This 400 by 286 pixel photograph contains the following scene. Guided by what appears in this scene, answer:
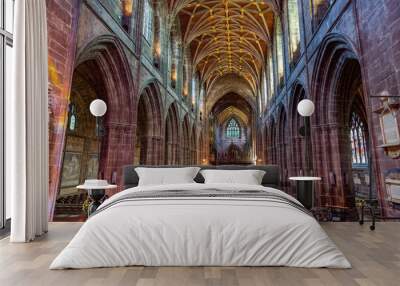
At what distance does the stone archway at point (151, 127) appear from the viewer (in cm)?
1103

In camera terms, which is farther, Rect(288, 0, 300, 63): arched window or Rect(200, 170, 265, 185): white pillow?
Rect(288, 0, 300, 63): arched window

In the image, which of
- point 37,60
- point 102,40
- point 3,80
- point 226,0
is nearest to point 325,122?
point 102,40

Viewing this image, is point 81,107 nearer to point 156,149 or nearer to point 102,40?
point 156,149

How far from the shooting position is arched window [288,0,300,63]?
442 inches

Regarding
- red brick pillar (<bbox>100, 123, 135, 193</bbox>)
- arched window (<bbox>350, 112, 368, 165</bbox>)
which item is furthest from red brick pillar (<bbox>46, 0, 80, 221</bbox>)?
arched window (<bbox>350, 112, 368, 165</bbox>)

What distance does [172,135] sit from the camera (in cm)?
1485

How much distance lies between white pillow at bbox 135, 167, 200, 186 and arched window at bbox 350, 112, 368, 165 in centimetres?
1233

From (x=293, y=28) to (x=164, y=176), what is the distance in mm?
10802

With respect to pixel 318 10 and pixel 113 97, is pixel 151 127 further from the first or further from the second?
pixel 318 10

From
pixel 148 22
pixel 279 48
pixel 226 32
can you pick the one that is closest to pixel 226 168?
pixel 148 22

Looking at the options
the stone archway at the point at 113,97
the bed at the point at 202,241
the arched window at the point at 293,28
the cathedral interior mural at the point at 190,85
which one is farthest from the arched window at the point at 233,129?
the bed at the point at 202,241

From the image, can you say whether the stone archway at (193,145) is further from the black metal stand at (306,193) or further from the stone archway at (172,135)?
the black metal stand at (306,193)

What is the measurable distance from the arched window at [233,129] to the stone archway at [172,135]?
824 inches

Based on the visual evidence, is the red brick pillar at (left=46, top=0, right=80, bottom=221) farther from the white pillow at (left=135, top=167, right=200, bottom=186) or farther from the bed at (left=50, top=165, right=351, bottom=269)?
the bed at (left=50, top=165, right=351, bottom=269)
